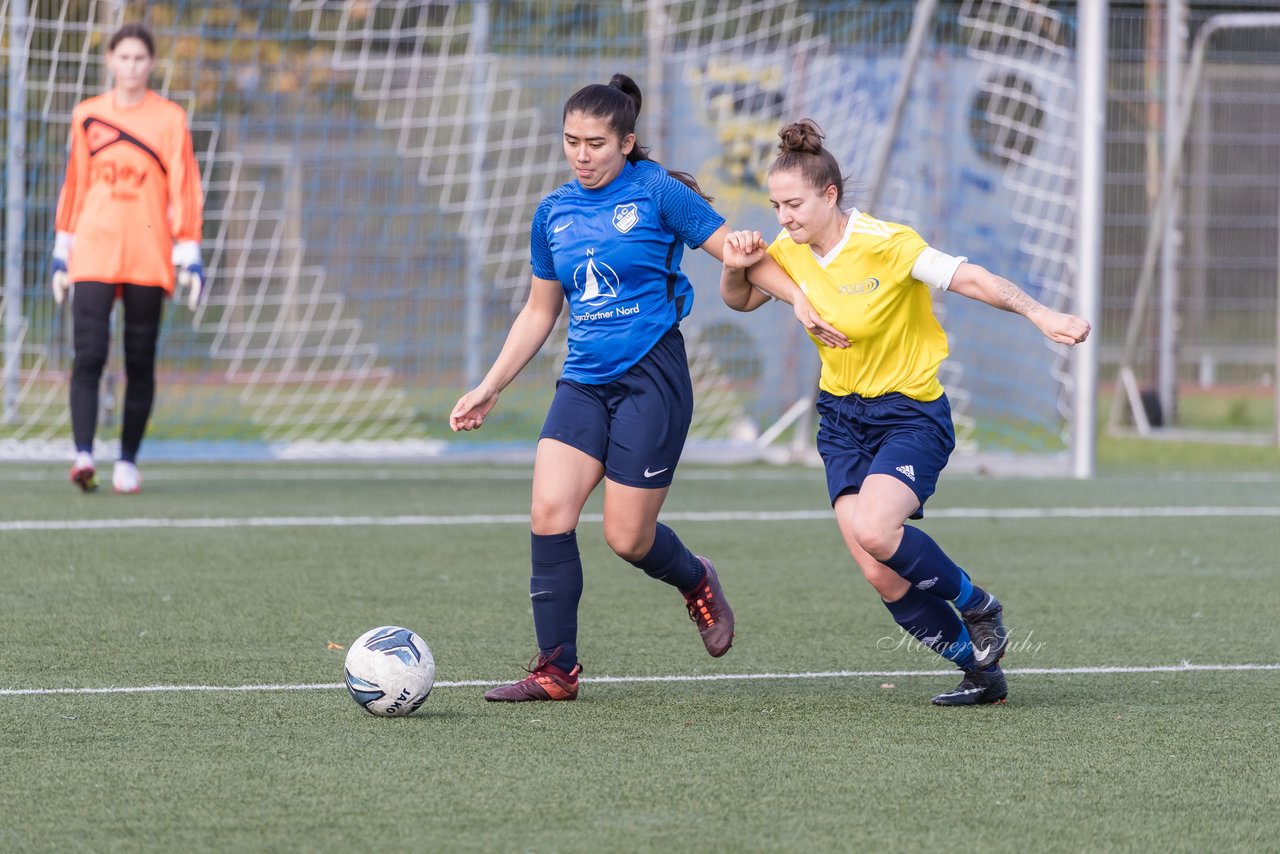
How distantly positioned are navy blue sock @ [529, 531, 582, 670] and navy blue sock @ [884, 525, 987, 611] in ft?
2.64

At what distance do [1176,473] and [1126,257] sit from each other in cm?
394

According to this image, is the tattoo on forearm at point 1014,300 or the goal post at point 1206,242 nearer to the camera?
the tattoo on forearm at point 1014,300

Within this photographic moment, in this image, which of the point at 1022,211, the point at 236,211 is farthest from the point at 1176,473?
the point at 236,211

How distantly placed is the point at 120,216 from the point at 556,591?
4621 mm

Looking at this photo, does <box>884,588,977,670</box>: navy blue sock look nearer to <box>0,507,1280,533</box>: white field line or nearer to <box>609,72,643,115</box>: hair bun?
<box>609,72,643,115</box>: hair bun

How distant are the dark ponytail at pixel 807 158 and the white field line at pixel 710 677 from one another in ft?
4.36

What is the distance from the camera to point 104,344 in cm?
835

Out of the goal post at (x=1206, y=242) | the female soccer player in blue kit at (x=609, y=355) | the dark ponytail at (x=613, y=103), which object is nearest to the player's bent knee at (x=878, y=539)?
the female soccer player in blue kit at (x=609, y=355)

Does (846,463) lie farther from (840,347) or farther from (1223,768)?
(1223,768)

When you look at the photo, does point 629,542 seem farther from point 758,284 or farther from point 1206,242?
point 1206,242

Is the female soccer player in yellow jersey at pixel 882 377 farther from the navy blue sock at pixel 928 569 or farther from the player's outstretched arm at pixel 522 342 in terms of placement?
the player's outstretched arm at pixel 522 342

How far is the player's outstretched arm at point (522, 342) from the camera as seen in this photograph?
4.64 meters

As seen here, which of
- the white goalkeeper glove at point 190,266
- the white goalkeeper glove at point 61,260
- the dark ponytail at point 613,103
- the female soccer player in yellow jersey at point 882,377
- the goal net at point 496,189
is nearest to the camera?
the female soccer player in yellow jersey at point 882,377

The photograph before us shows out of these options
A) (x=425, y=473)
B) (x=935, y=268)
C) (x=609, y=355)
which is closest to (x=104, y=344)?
(x=425, y=473)
